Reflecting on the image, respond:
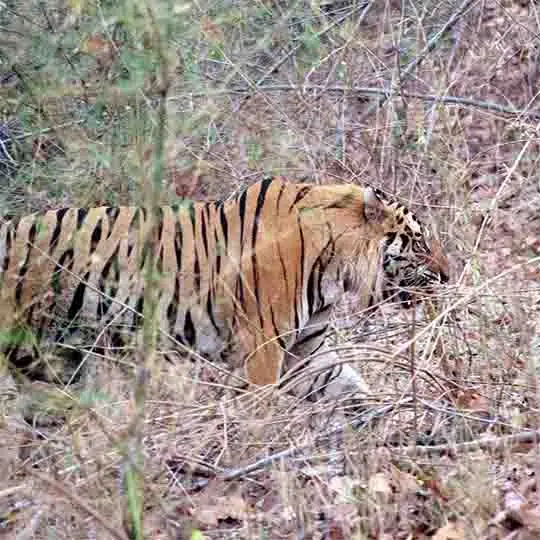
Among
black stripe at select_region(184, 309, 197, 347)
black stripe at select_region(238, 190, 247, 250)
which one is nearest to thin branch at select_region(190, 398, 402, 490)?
black stripe at select_region(184, 309, 197, 347)

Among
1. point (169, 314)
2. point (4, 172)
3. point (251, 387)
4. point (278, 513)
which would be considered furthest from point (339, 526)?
point (4, 172)

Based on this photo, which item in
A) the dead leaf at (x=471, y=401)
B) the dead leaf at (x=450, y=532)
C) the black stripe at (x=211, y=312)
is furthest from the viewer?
the black stripe at (x=211, y=312)

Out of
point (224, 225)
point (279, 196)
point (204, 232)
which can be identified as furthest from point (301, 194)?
point (204, 232)

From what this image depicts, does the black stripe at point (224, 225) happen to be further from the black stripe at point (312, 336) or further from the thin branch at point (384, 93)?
the thin branch at point (384, 93)

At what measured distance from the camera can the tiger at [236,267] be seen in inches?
210

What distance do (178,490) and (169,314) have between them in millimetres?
1571

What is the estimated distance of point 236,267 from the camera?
17.8 ft

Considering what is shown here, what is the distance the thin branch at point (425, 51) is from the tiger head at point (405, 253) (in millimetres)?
1599

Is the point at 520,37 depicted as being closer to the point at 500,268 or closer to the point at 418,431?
the point at 500,268

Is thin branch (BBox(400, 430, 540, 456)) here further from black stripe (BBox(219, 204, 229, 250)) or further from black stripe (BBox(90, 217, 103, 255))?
black stripe (BBox(90, 217, 103, 255))

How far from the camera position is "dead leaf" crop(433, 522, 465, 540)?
3501 mm

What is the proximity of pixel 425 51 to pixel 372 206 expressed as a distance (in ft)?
7.32

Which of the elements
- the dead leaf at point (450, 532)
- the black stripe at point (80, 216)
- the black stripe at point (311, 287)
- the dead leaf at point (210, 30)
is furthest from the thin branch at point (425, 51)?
the dead leaf at point (450, 532)

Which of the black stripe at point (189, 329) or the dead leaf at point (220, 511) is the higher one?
the black stripe at point (189, 329)
